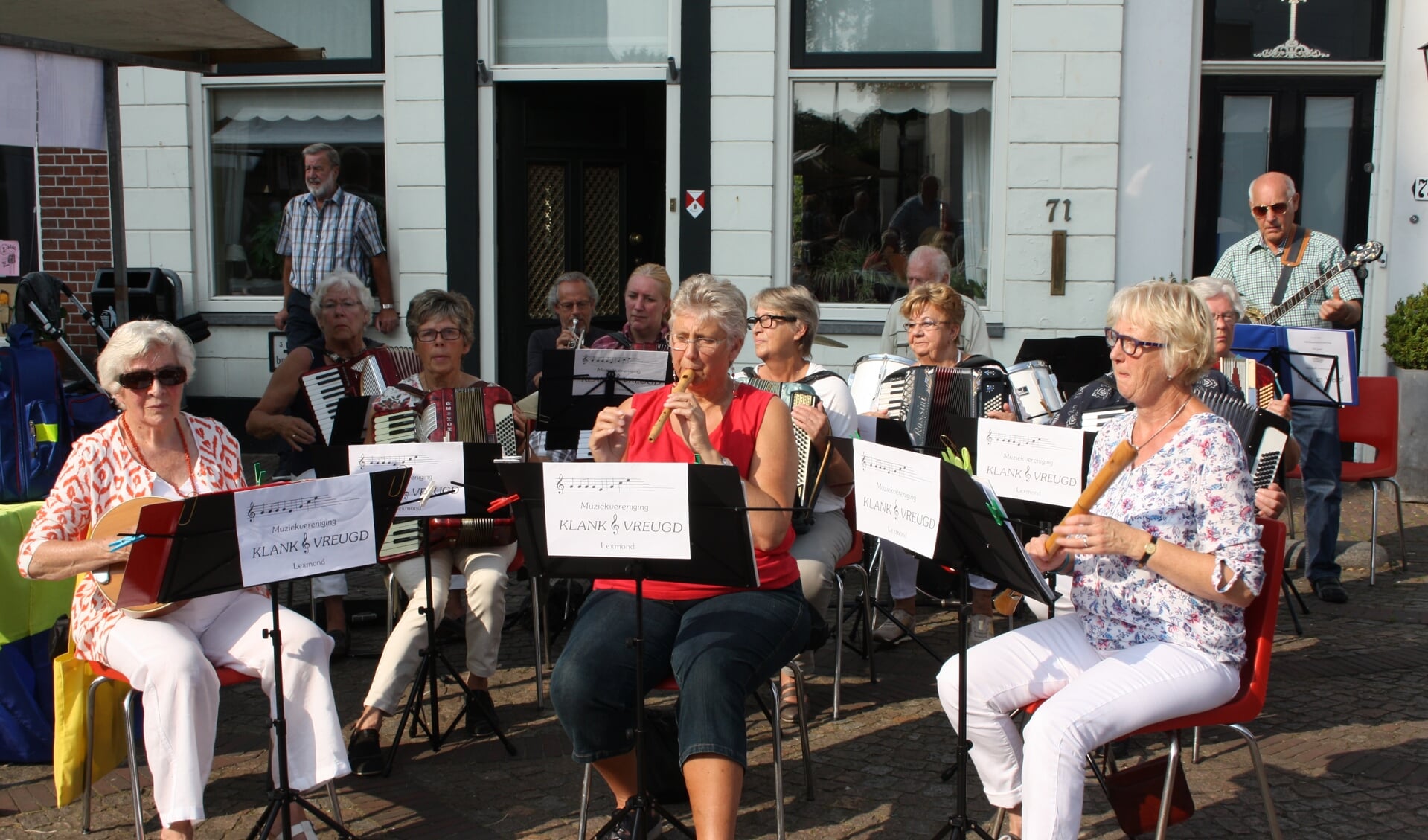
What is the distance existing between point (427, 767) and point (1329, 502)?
467 cm

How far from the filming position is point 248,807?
155 inches

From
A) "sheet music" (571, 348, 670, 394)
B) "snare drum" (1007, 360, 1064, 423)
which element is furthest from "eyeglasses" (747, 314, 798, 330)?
"snare drum" (1007, 360, 1064, 423)

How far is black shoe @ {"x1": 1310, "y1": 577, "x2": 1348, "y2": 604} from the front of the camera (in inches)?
241

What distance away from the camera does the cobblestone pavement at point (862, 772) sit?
151 inches

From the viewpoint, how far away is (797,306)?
493cm

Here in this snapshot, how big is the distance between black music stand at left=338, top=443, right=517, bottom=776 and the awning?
2303mm

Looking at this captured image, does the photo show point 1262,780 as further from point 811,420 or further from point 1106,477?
point 811,420

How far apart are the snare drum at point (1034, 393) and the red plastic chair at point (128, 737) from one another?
10.4 ft

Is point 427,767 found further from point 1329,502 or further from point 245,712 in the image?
point 1329,502

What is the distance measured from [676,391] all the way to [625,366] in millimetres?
1347

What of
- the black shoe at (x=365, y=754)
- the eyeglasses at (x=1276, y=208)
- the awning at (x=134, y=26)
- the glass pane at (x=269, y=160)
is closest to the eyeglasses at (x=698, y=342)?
the black shoe at (x=365, y=754)

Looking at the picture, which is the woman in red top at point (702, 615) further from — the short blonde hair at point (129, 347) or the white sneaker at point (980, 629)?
the white sneaker at point (980, 629)

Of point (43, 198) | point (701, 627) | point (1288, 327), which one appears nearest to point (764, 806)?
point (701, 627)

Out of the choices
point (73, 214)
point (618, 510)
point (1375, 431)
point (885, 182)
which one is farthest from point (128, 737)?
point (73, 214)
